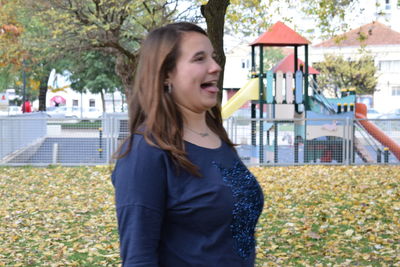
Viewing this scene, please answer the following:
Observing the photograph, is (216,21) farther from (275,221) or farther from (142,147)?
(142,147)

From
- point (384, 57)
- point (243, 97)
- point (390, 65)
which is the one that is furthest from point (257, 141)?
point (390, 65)

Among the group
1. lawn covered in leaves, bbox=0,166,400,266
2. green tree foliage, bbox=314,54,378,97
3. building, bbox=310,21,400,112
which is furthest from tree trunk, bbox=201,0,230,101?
building, bbox=310,21,400,112

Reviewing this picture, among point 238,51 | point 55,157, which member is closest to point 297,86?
point 55,157

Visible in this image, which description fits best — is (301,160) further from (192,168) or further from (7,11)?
(192,168)

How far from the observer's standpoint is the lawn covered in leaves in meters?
6.73

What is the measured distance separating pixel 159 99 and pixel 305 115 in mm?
17226

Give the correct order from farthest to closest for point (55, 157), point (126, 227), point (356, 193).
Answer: point (55, 157)
point (356, 193)
point (126, 227)

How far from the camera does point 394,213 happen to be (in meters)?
8.80

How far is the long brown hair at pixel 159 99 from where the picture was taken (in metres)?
2.14

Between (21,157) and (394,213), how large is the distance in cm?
1079

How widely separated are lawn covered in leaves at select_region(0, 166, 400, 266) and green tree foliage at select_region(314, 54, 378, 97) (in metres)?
39.8

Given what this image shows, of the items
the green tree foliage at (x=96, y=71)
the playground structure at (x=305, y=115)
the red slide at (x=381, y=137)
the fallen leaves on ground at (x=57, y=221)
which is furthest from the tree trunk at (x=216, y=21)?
the green tree foliage at (x=96, y=71)

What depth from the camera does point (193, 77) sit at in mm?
2256

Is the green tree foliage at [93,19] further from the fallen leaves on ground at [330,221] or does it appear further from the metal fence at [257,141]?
the fallen leaves on ground at [330,221]
